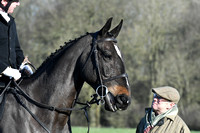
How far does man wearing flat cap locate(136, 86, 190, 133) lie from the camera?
15.9 feet

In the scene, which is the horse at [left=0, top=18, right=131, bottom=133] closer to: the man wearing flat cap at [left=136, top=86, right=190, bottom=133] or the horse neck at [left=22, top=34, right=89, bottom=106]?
the horse neck at [left=22, top=34, right=89, bottom=106]

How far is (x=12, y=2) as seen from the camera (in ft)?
17.6

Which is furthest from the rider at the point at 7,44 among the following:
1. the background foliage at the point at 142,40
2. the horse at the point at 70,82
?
the background foliage at the point at 142,40

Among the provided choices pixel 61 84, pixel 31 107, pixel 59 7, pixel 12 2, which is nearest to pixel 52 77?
pixel 61 84

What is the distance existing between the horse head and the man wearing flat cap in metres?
0.43

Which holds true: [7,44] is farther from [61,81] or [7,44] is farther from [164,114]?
[164,114]

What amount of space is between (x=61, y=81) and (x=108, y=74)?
675 millimetres

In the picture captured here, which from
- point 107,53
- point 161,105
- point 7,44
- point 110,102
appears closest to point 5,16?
point 7,44

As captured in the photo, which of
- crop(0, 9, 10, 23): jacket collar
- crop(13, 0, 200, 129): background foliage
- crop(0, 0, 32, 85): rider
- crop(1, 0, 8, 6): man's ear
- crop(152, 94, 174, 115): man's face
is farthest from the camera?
crop(13, 0, 200, 129): background foliage

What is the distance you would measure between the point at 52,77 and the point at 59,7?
72.1 feet

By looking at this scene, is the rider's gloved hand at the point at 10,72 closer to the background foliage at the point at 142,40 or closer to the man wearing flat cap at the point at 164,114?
the man wearing flat cap at the point at 164,114

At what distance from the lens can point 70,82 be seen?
5.11 m

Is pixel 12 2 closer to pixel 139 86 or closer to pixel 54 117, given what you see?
pixel 54 117

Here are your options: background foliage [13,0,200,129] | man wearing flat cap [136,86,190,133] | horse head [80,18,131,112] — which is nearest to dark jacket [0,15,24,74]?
horse head [80,18,131,112]
